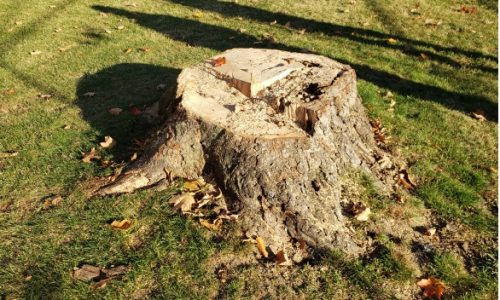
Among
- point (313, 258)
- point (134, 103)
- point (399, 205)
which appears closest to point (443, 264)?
point (399, 205)

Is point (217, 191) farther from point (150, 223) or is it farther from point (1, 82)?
point (1, 82)

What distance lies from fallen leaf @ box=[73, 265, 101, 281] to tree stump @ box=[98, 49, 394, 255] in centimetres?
88

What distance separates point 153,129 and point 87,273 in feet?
6.24

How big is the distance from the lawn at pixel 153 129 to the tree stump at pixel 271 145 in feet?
0.85

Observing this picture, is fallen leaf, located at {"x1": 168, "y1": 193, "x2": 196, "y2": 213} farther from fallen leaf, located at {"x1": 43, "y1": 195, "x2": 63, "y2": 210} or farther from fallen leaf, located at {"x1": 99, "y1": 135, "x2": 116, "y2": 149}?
fallen leaf, located at {"x1": 99, "y1": 135, "x2": 116, "y2": 149}

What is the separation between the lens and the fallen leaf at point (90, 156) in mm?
4715

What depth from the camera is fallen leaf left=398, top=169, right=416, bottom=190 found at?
455cm

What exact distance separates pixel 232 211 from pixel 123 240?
0.95m

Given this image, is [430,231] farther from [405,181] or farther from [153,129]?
[153,129]

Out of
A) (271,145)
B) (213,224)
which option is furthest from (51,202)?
(271,145)

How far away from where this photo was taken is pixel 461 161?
510 centimetres

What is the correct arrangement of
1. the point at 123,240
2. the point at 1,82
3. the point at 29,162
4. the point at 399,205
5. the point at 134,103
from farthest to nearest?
the point at 1,82 → the point at 134,103 → the point at 29,162 → the point at 399,205 → the point at 123,240

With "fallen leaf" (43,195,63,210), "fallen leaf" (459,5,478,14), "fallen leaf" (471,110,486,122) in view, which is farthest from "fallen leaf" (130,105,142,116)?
"fallen leaf" (459,5,478,14)

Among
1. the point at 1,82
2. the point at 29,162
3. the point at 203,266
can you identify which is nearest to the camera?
the point at 203,266
